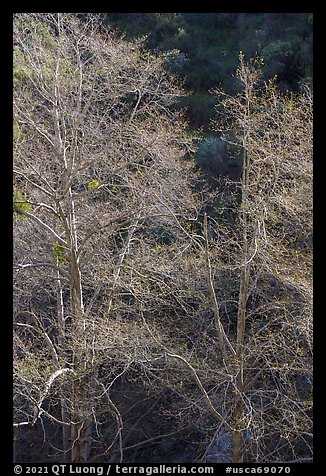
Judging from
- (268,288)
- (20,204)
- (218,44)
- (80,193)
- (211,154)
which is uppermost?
(218,44)

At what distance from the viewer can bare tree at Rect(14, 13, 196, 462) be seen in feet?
34.9

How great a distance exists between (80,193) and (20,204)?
3.87 feet

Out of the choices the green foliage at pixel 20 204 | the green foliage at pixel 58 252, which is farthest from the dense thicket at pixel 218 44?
the green foliage at pixel 58 252

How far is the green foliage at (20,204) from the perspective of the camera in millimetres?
10555

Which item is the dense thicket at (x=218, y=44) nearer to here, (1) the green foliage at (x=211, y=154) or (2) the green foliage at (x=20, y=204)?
(1) the green foliage at (x=211, y=154)

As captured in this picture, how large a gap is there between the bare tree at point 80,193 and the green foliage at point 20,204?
26mm

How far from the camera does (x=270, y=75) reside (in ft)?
56.8

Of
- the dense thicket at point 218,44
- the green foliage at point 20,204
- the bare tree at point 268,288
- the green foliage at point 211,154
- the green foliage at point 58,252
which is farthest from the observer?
the dense thicket at point 218,44

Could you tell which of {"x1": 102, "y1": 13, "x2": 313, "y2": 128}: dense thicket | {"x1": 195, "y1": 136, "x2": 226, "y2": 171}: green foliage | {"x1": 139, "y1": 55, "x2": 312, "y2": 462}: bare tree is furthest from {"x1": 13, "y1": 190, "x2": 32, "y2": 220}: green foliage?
{"x1": 102, "y1": 13, "x2": 313, "y2": 128}: dense thicket

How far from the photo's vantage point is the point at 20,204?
431 inches

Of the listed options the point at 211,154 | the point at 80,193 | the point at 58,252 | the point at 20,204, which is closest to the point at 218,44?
the point at 211,154

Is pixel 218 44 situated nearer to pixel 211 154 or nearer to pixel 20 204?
pixel 211 154

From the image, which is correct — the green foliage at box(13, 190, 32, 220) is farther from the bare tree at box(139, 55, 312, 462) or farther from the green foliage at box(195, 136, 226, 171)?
Result: the green foliage at box(195, 136, 226, 171)

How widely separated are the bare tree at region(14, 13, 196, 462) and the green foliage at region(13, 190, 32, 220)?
3 centimetres
